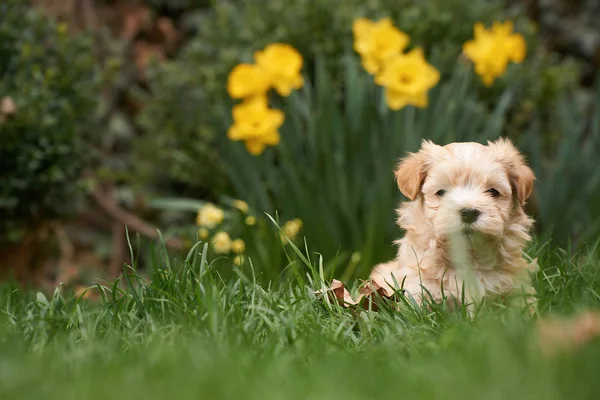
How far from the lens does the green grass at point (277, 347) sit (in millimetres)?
1509

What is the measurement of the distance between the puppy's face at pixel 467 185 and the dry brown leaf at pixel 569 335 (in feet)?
2.27

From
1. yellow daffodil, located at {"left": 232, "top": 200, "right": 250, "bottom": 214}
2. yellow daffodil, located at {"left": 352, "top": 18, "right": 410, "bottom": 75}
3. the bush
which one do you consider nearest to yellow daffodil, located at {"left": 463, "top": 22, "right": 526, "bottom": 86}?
yellow daffodil, located at {"left": 352, "top": 18, "right": 410, "bottom": 75}

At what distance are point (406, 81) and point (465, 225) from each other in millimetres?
1605

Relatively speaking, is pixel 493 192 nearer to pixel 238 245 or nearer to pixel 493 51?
pixel 238 245

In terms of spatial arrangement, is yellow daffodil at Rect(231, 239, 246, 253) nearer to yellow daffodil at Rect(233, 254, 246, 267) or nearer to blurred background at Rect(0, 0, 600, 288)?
blurred background at Rect(0, 0, 600, 288)

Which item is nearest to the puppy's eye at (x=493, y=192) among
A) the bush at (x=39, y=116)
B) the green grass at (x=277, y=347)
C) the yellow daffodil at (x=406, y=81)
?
the green grass at (x=277, y=347)

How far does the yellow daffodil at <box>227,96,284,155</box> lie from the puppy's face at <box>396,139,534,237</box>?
5.25 feet

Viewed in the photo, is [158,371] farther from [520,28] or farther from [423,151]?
[520,28]

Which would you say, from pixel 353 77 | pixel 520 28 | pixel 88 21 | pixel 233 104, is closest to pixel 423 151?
pixel 353 77

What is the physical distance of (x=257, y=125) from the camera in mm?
4141

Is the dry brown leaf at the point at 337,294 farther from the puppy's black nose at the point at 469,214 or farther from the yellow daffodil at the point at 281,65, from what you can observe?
the yellow daffodil at the point at 281,65

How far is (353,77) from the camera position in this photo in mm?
4180

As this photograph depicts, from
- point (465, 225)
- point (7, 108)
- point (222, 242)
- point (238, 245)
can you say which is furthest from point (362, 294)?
point (7, 108)

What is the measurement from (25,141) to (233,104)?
1.20 metres
